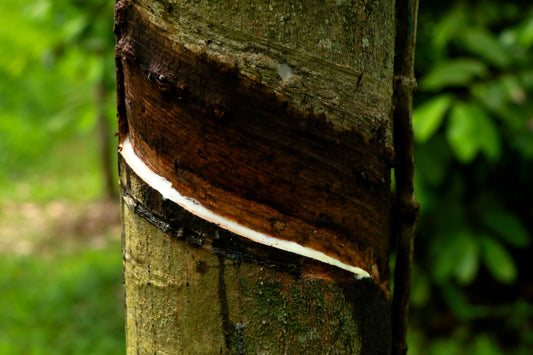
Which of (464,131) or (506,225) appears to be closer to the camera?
(464,131)

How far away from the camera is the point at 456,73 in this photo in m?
2.26

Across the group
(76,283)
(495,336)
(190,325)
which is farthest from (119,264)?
(190,325)

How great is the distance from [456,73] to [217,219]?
194 cm

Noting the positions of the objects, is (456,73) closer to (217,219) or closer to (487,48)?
(487,48)

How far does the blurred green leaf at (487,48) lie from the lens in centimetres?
230

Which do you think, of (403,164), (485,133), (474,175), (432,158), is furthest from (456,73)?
(403,164)

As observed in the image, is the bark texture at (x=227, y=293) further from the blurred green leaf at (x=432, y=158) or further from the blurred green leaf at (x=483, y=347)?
the blurred green leaf at (x=483, y=347)

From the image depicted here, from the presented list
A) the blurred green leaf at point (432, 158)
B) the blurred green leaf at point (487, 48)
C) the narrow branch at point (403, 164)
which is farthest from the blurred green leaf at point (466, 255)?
the narrow branch at point (403, 164)

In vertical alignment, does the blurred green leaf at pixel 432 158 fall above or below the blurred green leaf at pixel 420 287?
above

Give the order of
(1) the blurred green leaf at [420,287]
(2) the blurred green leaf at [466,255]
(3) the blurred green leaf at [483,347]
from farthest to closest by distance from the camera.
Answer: (1) the blurred green leaf at [420,287] → (3) the blurred green leaf at [483,347] → (2) the blurred green leaf at [466,255]

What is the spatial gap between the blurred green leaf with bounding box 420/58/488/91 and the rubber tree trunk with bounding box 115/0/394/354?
172cm

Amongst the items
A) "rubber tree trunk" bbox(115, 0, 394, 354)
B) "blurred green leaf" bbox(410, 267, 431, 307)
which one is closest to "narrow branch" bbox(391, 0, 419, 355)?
"rubber tree trunk" bbox(115, 0, 394, 354)

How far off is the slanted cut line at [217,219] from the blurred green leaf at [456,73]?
181 centimetres

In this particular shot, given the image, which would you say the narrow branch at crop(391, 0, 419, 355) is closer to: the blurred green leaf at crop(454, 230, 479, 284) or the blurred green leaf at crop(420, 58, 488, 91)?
the blurred green leaf at crop(420, 58, 488, 91)
